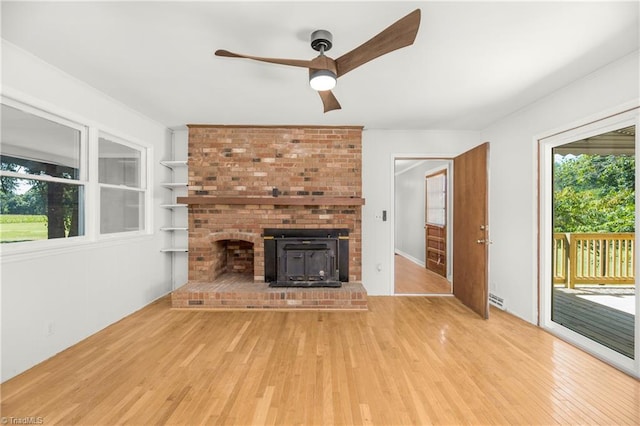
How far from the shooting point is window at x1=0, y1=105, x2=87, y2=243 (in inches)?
79.7

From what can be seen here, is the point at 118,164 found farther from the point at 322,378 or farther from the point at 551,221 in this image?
the point at 551,221

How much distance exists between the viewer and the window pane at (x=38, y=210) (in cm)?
202

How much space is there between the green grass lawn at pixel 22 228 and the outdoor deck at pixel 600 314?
4807 mm

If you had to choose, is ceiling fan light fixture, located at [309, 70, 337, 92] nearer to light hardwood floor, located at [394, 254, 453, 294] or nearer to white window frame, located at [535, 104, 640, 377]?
white window frame, located at [535, 104, 640, 377]

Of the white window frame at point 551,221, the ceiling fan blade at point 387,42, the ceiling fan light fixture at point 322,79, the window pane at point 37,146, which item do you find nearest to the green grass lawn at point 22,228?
the window pane at point 37,146

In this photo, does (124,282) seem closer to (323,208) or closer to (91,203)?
(91,203)

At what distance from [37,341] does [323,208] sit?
295 centimetres

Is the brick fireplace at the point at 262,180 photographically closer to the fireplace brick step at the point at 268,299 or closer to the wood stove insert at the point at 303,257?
the wood stove insert at the point at 303,257

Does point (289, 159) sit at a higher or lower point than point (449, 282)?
higher

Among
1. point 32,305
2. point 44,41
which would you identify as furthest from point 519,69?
point 32,305

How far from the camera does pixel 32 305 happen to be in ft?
6.84

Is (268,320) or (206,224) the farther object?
(206,224)

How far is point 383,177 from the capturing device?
3.92 meters

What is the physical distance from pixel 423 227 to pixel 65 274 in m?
5.86
